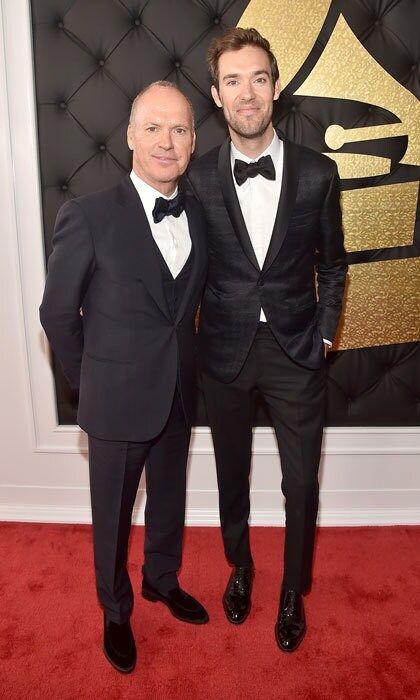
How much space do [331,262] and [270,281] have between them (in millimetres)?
275

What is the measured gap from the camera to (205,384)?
2.13 metres

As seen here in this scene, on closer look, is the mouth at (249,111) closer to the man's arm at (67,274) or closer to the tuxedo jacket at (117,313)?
the tuxedo jacket at (117,313)

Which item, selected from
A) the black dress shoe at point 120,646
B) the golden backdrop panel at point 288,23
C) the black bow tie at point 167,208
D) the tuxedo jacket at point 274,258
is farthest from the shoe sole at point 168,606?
the golden backdrop panel at point 288,23

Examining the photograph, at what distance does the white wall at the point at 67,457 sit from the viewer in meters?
2.60

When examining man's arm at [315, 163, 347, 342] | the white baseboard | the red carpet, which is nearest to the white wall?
the white baseboard

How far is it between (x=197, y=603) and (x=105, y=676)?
0.41 m

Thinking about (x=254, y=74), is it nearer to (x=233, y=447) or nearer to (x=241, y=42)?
(x=241, y=42)

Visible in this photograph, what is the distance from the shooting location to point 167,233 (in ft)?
6.00

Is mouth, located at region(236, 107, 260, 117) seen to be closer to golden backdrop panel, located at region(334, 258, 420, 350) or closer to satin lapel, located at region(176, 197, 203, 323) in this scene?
satin lapel, located at region(176, 197, 203, 323)

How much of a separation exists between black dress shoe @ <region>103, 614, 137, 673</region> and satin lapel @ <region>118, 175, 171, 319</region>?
1.07m

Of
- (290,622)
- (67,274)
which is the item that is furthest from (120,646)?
(67,274)

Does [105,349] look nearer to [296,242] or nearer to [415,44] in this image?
[296,242]

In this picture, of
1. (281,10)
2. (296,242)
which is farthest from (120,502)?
(281,10)

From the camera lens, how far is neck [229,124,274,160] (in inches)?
76.0
